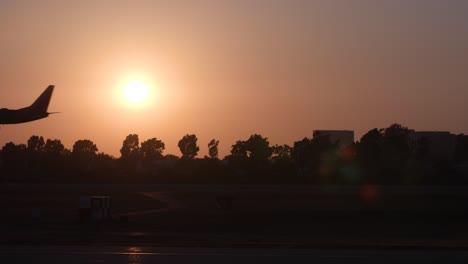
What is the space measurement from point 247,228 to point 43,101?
6406cm

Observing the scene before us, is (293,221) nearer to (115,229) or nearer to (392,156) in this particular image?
(115,229)

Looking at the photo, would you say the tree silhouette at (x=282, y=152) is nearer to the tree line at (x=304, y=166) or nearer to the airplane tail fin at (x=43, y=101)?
the tree line at (x=304, y=166)

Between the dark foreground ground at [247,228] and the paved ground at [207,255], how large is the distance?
9 centimetres

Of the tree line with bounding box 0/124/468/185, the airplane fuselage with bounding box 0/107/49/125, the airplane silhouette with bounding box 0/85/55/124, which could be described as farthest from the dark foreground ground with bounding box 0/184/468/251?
the tree line with bounding box 0/124/468/185

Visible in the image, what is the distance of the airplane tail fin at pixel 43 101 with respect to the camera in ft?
300

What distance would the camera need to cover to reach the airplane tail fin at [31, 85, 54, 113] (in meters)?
91.5

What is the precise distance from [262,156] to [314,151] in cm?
2973

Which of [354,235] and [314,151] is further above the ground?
[314,151]

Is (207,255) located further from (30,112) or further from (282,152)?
(282,152)

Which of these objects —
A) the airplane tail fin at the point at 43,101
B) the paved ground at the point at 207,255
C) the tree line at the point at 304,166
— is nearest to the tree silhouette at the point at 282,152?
the tree line at the point at 304,166

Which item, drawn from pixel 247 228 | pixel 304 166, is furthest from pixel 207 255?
pixel 304 166

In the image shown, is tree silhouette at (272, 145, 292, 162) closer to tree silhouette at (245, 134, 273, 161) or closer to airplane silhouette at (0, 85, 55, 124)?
tree silhouette at (245, 134, 273, 161)

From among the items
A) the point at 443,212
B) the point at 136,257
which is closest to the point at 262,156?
the point at 443,212

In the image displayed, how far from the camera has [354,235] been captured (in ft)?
98.3
